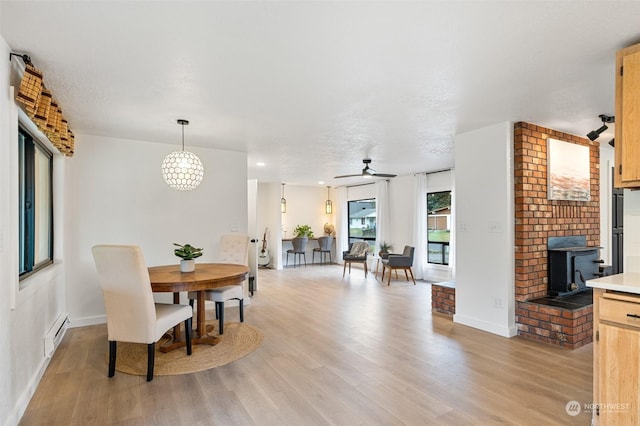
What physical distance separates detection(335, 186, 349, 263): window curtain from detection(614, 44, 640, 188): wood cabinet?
305 inches

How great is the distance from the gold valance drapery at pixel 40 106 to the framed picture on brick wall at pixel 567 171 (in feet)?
15.5

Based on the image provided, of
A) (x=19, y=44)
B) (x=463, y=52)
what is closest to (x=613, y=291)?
(x=463, y=52)

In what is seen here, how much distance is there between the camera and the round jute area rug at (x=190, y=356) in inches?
116

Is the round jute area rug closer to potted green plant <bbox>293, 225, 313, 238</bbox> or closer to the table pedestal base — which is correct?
the table pedestal base

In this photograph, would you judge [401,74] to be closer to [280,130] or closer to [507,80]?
[507,80]

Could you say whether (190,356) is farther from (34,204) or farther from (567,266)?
(567,266)

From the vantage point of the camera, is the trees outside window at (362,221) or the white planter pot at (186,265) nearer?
the white planter pot at (186,265)

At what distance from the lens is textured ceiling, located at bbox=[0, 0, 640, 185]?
179cm

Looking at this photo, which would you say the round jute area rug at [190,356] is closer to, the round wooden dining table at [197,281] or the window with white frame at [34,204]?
the round wooden dining table at [197,281]

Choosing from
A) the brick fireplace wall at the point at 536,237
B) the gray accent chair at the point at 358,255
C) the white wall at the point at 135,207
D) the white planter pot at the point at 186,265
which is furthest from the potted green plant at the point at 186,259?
the gray accent chair at the point at 358,255

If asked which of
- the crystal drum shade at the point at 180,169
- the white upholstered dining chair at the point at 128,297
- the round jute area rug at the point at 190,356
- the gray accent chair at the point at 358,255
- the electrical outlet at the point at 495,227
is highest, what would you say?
the crystal drum shade at the point at 180,169

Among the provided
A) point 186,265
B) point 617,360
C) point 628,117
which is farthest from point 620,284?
point 186,265

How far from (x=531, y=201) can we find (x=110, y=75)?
412cm

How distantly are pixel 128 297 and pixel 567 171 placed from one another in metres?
4.79
